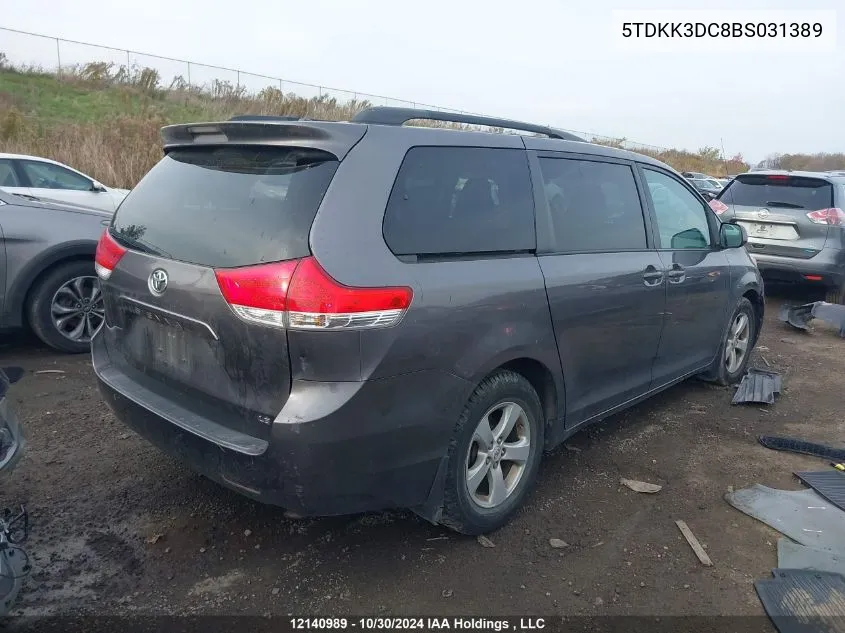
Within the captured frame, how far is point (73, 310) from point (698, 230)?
486 centimetres

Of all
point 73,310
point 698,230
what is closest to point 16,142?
point 73,310

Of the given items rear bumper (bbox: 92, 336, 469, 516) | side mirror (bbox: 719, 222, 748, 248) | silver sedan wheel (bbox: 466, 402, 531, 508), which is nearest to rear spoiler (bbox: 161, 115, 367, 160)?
rear bumper (bbox: 92, 336, 469, 516)

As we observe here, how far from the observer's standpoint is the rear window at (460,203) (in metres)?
2.65

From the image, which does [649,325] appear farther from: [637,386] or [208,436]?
[208,436]

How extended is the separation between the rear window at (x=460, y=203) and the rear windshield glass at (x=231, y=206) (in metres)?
0.34

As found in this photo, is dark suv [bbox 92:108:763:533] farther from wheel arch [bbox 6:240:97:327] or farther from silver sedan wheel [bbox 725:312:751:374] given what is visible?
wheel arch [bbox 6:240:97:327]

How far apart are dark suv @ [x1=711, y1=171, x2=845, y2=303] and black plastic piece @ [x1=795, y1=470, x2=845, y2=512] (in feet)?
14.9

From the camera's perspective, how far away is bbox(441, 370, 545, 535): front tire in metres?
2.83

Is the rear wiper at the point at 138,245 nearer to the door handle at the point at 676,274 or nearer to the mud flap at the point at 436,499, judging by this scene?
the mud flap at the point at 436,499

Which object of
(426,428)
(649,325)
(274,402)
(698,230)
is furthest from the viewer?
(698,230)

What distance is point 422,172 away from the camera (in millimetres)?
2777

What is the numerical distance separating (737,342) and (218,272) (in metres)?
4.48

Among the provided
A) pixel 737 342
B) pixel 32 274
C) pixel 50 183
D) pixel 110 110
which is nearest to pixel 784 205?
pixel 737 342

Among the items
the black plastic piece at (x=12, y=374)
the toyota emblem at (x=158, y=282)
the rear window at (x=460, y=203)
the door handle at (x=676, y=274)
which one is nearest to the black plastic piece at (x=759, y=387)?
the door handle at (x=676, y=274)
